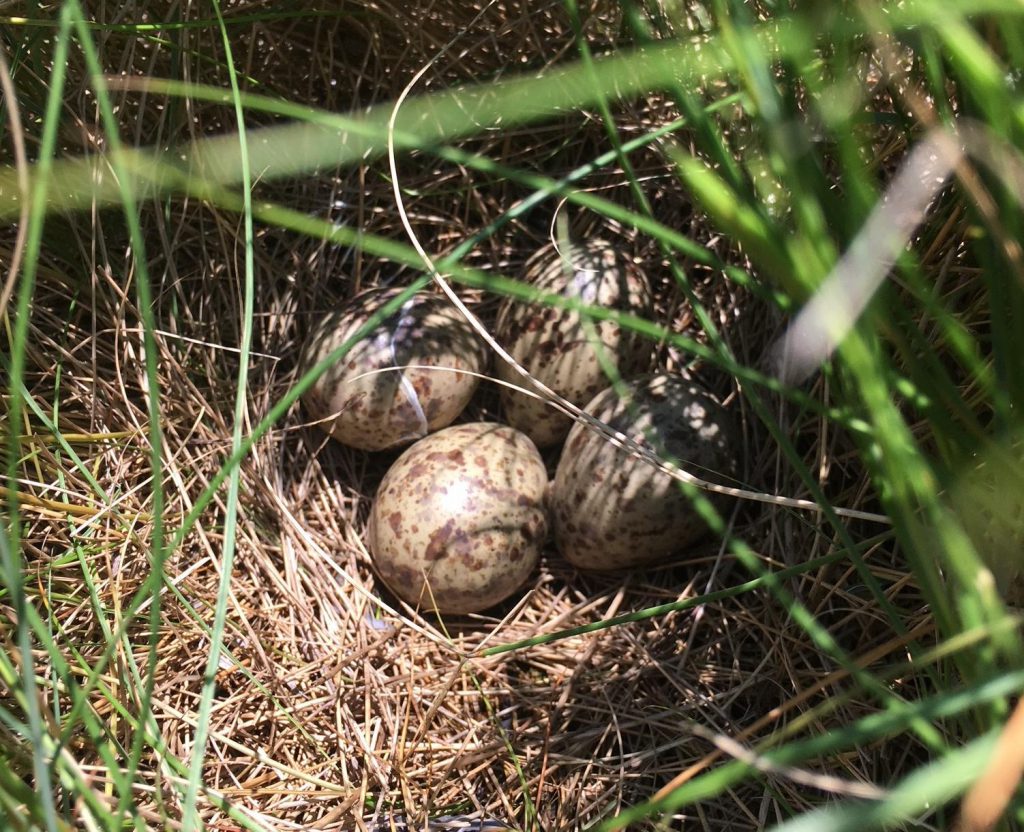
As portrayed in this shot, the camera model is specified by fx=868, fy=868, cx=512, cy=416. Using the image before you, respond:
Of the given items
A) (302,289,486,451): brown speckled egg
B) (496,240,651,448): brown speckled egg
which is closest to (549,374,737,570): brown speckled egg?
(496,240,651,448): brown speckled egg

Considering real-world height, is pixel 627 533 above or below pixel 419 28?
below

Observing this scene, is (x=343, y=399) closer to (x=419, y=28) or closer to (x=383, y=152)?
(x=383, y=152)

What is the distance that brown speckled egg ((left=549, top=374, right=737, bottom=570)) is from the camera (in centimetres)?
149

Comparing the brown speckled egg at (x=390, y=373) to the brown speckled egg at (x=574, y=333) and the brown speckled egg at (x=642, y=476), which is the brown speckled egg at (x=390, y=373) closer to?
the brown speckled egg at (x=574, y=333)

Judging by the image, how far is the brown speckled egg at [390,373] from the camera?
167cm

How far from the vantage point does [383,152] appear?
1.81 meters

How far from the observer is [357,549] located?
1.75 metres

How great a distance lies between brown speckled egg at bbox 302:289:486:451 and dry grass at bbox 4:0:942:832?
0.10m

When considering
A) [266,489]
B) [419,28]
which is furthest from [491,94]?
[266,489]

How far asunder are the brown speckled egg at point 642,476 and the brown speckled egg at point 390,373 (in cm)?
30

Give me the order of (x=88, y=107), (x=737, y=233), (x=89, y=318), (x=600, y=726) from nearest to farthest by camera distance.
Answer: (x=737, y=233), (x=600, y=726), (x=88, y=107), (x=89, y=318)

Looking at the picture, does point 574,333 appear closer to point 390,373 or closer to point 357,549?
point 390,373

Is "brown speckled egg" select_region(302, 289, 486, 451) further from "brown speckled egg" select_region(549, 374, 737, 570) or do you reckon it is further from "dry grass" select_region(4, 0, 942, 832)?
"brown speckled egg" select_region(549, 374, 737, 570)

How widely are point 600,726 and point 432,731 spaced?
285mm
